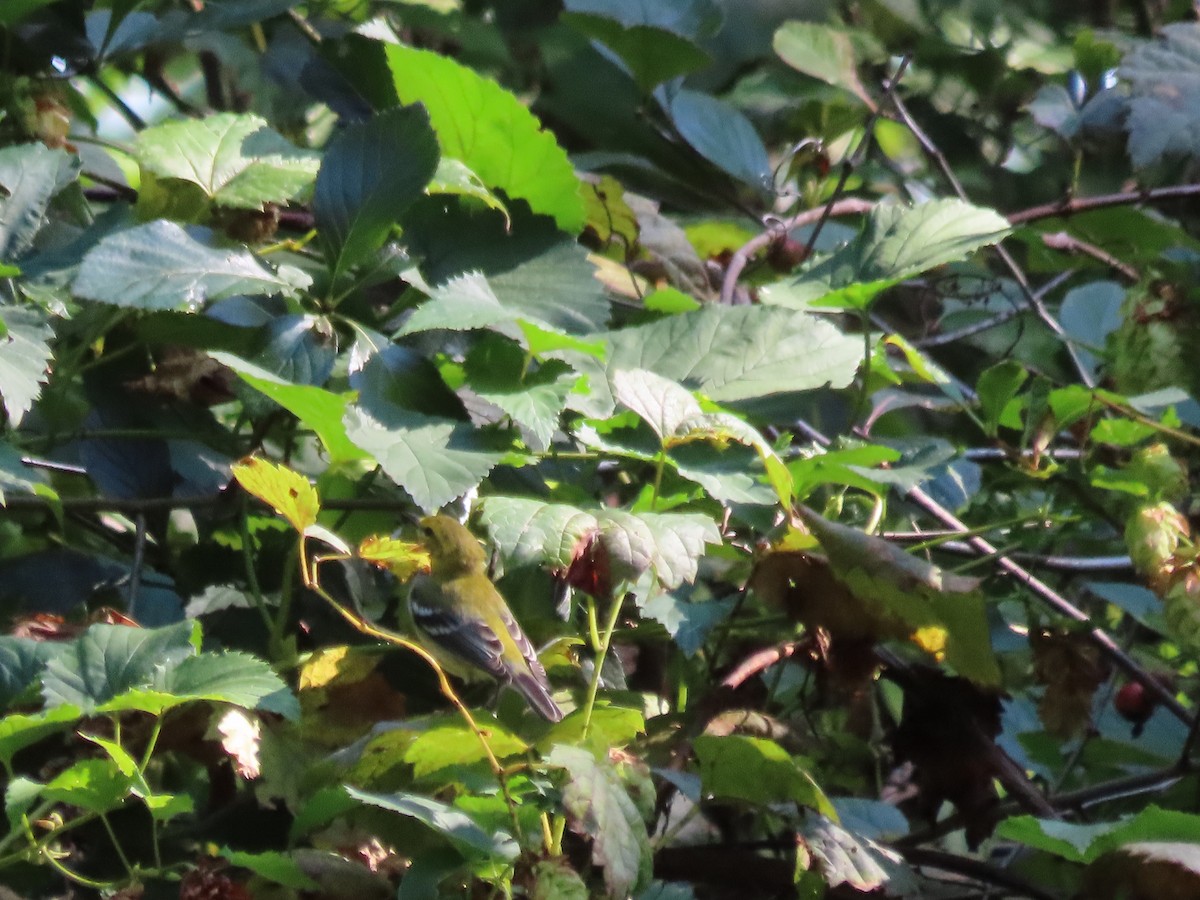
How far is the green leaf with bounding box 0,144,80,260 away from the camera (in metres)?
1.12

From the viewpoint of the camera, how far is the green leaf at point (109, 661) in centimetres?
90

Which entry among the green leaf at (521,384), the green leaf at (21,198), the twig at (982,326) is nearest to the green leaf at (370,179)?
the green leaf at (521,384)

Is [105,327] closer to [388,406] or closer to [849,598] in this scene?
[388,406]

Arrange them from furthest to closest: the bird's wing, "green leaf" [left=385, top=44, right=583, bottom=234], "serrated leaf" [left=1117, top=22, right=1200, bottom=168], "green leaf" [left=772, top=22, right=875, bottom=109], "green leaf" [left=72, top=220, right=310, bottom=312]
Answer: "green leaf" [left=772, top=22, right=875, bottom=109] < "serrated leaf" [left=1117, top=22, right=1200, bottom=168] < the bird's wing < "green leaf" [left=385, top=44, right=583, bottom=234] < "green leaf" [left=72, top=220, right=310, bottom=312]

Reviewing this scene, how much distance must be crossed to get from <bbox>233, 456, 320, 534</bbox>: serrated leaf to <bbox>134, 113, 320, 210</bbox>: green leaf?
34 centimetres

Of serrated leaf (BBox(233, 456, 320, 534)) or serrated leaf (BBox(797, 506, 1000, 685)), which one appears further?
serrated leaf (BBox(797, 506, 1000, 685))

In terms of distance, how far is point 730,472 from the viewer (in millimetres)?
1063

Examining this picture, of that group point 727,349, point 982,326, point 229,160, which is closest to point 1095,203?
point 982,326

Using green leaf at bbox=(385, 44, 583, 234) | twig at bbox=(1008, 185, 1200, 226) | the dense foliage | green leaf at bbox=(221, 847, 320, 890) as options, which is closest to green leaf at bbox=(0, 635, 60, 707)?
the dense foliage

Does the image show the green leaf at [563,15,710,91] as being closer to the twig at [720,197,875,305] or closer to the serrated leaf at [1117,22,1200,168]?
the twig at [720,197,875,305]

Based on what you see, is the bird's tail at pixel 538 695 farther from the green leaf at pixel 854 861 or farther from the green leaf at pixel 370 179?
the green leaf at pixel 370 179

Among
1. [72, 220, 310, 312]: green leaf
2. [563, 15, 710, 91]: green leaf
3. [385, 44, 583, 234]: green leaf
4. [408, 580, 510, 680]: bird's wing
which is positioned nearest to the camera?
[72, 220, 310, 312]: green leaf

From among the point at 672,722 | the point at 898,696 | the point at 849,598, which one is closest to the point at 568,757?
the point at 672,722

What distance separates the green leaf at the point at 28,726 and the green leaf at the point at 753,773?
0.46 m
